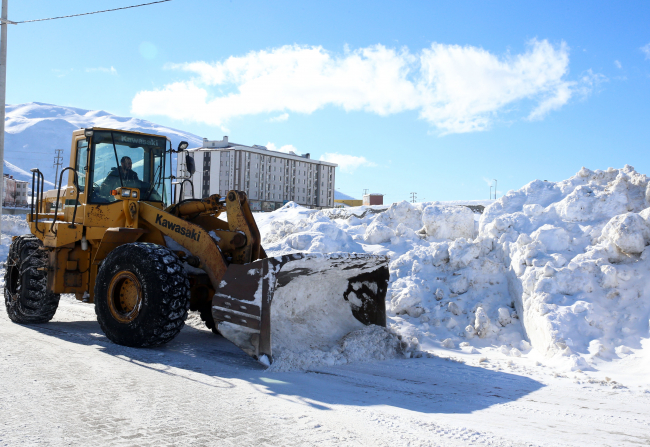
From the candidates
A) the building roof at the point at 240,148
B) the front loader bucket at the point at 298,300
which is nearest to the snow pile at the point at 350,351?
the front loader bucket at the point at 298,300

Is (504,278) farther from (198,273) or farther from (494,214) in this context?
(198,273)

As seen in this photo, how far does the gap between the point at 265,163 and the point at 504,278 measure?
4272cm

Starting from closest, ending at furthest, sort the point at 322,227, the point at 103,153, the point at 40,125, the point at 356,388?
the point at 356,388 → the point at 103,153 → the point at 322,227 → the point at 40,125

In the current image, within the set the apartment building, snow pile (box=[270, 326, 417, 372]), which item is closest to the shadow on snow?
snow pile (box=[270, 326, 417, 372])

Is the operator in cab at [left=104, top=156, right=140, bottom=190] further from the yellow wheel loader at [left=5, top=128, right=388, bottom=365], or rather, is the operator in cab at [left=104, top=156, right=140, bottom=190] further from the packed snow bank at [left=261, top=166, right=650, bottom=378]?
the packed snow bank at [left=261, top=166, right=650, bottom=378]

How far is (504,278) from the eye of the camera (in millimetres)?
7414

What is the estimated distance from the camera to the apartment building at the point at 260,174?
4538 cm

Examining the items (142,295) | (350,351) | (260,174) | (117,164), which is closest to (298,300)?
(350,351)

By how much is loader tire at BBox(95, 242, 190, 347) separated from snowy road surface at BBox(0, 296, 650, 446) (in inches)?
9.7

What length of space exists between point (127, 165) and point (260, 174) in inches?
1646

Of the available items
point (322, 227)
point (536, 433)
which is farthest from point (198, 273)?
point (322, 227)

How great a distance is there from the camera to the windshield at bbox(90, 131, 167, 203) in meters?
6.59

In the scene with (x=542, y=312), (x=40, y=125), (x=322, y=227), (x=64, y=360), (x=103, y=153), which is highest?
(x=40, y=125)

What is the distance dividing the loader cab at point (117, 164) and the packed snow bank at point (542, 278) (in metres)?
3.57
